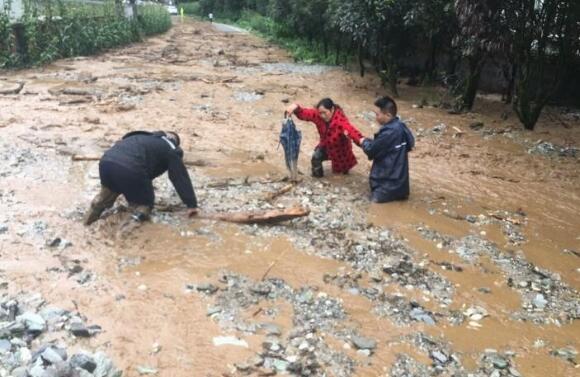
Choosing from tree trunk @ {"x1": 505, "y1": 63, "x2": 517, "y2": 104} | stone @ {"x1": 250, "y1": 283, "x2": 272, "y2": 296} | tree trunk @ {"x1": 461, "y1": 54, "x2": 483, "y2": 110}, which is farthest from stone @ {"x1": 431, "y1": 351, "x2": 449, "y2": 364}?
tree trunk @ {"x1": 505, "y1": 63, "x2": 517, "y2": 104}

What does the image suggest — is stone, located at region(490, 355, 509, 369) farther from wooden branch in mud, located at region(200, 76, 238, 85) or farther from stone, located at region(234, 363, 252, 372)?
wooden branch in mud, located at region(200, 76, 238, 85)

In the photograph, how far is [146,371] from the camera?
11.5ft

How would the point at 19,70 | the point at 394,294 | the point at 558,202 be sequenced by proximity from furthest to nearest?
the point at 19,70
the point at 558,202
the point at 394,294

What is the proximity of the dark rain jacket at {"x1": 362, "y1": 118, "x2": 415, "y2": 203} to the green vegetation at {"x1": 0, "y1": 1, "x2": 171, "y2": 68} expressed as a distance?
12702 millimetres

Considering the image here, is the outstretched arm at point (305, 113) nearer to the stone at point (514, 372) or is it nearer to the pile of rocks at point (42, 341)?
the pile of rocks at point (42, 341)

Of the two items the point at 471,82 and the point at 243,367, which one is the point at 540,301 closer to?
the point at 243,367

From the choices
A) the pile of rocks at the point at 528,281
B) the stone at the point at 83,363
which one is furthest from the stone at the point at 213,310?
the pile of rocks at the point at 528,281

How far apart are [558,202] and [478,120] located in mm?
3835

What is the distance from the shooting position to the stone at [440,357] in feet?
12.6

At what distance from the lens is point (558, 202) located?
283 inches

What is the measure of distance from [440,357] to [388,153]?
9.91 ft

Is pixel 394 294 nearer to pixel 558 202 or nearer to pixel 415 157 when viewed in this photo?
pixel 558 202

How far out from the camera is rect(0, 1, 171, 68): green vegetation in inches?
612

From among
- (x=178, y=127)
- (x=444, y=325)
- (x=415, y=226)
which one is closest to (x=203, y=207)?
(x=415, y=226)
